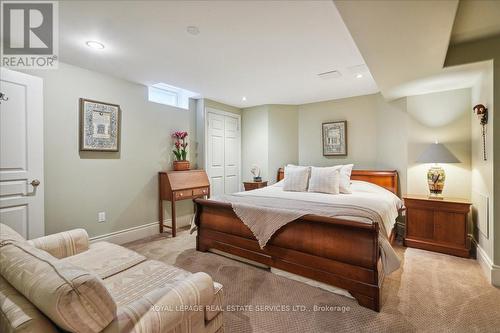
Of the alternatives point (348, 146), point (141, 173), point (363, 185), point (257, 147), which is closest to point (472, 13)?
point (363, 185)

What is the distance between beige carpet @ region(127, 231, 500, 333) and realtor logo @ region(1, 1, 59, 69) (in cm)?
262

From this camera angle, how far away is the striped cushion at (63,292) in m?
0.79

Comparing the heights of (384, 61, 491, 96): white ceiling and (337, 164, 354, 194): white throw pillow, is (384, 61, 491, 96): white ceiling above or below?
above

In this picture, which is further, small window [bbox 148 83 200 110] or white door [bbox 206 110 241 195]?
white door [bbox 206 110 241 195]

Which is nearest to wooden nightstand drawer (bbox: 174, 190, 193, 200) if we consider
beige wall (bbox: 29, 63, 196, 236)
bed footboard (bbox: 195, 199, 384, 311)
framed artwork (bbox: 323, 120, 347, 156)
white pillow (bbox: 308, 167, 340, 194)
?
beige wall (bbox: 29, 63, 196, 236)

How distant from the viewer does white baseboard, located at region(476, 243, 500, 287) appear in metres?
2.16

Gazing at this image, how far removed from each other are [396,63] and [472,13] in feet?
1.97

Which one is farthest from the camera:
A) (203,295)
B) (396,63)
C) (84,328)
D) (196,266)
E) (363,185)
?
(363,185)

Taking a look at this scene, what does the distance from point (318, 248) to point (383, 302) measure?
0.64 metres

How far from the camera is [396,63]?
232 cm

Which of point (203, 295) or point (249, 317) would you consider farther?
point (249, 317)

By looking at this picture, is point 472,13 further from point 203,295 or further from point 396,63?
point 203,295

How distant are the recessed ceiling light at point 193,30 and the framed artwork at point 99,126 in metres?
1.80

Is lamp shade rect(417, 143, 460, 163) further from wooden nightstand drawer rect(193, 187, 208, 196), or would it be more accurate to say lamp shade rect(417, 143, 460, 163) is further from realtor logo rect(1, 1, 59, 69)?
realtor logo rect(1, 1, 59, 69)
